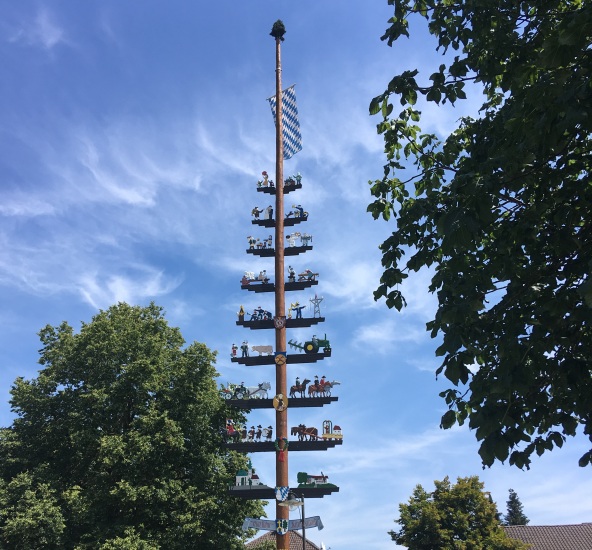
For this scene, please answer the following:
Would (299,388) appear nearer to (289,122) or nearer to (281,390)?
(281,390)

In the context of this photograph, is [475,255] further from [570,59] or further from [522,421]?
[570,59]

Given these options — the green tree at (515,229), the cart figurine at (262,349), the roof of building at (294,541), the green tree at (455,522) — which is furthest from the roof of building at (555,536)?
the green tree at (515,229)

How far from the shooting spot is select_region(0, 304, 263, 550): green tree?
2602cm

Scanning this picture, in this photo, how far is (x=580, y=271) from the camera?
7285 mm

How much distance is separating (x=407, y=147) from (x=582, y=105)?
455 cm

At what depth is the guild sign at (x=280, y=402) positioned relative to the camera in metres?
27.5

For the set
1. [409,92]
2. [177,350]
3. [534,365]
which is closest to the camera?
[534,365]

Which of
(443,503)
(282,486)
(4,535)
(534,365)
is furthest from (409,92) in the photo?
(443,503)

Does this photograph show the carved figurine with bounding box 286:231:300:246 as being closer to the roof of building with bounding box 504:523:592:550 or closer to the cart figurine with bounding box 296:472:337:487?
the cart figurine with bounding box 296:472:337:487

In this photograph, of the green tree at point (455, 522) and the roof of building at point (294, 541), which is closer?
the green tree at point (455, 522)

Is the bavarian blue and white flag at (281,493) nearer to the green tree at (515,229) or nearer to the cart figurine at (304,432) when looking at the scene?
the cart figurine at (304,432)

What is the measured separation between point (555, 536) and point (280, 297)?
29.7 meters

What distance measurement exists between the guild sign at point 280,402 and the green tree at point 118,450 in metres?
4.32

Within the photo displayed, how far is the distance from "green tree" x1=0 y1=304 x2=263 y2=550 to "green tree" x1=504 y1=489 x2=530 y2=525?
5174cm
